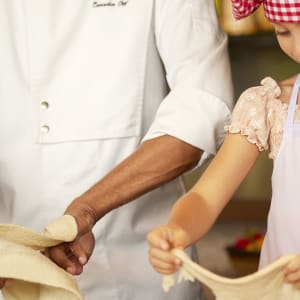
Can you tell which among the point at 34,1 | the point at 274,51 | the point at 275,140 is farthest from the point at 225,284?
the point at 274,51

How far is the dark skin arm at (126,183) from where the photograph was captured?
1.20 metres

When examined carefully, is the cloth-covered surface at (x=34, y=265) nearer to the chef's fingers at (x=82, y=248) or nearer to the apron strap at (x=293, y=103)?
the chef's fingers at (x=82, y=248)

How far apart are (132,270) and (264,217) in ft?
8.36

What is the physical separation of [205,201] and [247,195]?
2781 mm

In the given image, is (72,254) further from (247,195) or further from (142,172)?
(247,195)

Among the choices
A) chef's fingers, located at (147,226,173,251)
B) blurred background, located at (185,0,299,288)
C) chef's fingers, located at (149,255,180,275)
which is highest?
chef's fingers, located at (147,226,173,251)

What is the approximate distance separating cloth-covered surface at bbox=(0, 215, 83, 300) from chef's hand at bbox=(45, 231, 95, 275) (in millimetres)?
25

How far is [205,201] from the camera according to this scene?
1.14 m

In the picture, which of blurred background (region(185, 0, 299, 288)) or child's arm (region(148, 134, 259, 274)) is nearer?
child's arm (region(148, 134, 259, 274))

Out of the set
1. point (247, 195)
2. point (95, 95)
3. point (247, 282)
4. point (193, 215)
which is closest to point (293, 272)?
point (247, 282)

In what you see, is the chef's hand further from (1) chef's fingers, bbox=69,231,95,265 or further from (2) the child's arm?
(2) the child's arm

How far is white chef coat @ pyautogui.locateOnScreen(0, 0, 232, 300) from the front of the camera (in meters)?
1.37

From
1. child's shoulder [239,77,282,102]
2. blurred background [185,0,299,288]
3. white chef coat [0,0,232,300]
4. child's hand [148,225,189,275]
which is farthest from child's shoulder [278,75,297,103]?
blurred background [185,0,299,288]

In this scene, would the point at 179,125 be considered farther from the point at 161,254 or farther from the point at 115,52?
the point at 161,254
